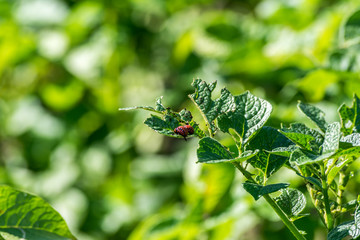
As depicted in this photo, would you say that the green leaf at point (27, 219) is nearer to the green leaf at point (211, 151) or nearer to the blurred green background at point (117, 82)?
the green leaf at point (211, 151)

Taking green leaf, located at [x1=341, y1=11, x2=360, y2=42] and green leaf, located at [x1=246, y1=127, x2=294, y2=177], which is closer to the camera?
green leaf, located at [x1=246, y1=127, x2=294, y2=177]

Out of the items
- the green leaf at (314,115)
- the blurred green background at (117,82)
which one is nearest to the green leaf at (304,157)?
the green leaf at (314,115)

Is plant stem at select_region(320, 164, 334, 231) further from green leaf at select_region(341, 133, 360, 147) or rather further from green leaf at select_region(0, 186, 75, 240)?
green leaf at select_region(0, 186, 75, 240)

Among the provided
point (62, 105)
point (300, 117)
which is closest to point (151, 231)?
point (300, 117)

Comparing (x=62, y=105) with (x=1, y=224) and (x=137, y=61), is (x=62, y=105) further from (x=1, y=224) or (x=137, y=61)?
(x=1, y=224)

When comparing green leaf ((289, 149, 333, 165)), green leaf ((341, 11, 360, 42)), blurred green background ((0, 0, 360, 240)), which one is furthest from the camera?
blurred green background ((0, 0, 360, 240))

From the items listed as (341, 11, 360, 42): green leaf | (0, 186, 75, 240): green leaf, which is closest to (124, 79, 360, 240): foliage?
(0, 186, 75, 240): green leaf
